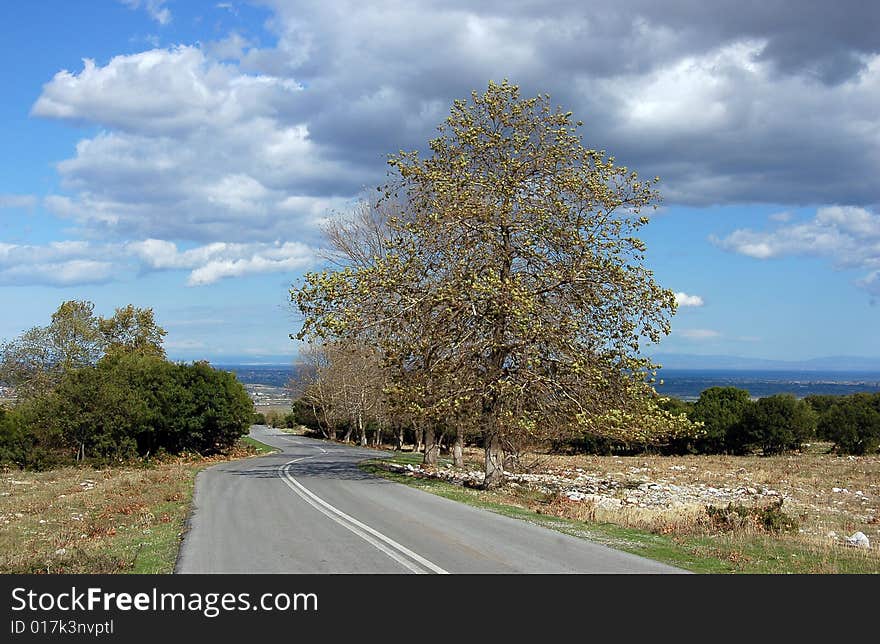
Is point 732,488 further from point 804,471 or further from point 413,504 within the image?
point 413,504

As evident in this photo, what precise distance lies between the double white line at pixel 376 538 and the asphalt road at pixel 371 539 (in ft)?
0.05

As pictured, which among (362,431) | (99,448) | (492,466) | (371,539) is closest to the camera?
(371,539)

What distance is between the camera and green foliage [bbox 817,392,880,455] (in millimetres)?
54188

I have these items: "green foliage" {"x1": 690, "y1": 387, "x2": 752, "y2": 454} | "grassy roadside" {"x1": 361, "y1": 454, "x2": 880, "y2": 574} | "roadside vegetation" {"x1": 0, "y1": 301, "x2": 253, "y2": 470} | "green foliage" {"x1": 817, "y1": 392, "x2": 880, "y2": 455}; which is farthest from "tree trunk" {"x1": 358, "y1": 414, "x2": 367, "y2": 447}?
"grassy roadside" {"x1": 361, "y1": 454, "x2": 880, "y2": 574}

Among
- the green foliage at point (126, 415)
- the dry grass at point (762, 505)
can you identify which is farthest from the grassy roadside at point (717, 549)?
the green foliage at point (126, 415)

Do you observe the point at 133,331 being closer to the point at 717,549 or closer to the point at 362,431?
the point at 362,431

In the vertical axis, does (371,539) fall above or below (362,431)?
above

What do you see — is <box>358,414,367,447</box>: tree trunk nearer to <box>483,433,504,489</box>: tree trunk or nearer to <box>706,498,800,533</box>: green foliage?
<box>483,433,504,489</box>: tree trunk

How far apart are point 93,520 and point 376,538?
8.39 metres

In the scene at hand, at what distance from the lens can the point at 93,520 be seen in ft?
58.6

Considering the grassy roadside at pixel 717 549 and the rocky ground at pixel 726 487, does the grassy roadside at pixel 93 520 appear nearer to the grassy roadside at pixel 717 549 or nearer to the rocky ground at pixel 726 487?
the grassy roadside at pixel 717 549

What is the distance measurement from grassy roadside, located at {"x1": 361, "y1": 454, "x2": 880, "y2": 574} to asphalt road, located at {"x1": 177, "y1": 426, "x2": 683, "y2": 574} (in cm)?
58

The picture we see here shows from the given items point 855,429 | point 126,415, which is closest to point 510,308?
point 126,415
